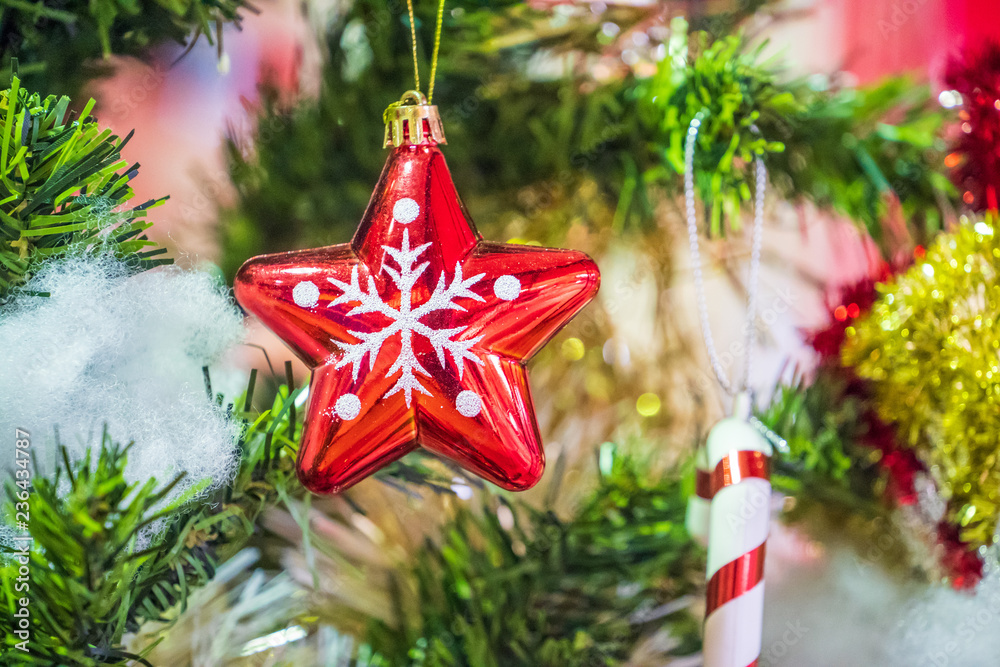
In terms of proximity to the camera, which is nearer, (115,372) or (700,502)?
(115,372)

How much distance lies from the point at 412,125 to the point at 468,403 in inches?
7.1

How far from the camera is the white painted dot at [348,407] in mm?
381

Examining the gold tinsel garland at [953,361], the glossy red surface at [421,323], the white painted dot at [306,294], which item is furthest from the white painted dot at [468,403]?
the gold tinsel garland at [953,361]

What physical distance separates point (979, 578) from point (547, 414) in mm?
380

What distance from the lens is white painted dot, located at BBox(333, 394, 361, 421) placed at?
38 cm

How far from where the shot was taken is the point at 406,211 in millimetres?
395

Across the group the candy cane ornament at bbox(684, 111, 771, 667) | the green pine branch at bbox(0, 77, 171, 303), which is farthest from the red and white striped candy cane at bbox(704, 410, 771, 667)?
the green pine branch at bbox(0, 77, 171, 303)

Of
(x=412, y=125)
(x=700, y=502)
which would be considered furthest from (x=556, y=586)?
(x=412, y=125)

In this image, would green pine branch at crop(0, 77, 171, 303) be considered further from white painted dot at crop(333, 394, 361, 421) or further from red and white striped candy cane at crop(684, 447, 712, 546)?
red and white striped candy cane at crop(684, 447, 712, 546)

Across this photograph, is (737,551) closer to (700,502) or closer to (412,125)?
(700,502)

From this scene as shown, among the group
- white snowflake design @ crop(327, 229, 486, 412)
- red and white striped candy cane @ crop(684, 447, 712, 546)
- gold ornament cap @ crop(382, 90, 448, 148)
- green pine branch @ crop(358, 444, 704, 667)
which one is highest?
gold ornament cap @ crop(382, 90, 448, 148)

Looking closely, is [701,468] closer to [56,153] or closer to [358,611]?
[358,611]

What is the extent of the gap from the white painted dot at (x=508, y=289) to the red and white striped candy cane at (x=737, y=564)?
7.1 inches

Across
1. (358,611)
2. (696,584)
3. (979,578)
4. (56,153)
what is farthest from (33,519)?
(979,578)
